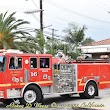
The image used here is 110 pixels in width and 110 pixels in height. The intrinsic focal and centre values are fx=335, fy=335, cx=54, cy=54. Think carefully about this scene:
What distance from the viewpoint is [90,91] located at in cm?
1603

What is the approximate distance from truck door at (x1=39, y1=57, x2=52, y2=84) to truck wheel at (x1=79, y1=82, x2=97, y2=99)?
2.49 meters

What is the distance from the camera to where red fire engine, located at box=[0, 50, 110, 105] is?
1282cm

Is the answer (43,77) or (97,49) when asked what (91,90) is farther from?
(97,49)

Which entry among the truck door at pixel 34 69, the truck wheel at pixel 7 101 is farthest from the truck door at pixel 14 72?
the truck wheel at pixel 7 101

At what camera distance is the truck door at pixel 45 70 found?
13734 millimetres

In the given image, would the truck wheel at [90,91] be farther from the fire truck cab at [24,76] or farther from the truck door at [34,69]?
the truck door at [34,69]

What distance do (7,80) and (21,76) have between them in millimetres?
630

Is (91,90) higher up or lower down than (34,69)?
lower down

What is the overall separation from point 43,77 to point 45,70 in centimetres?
31

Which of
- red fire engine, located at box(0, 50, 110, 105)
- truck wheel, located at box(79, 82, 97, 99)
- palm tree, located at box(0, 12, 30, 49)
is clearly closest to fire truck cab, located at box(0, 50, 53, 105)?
red fire engine, located at box(0, 50, 110, 105)

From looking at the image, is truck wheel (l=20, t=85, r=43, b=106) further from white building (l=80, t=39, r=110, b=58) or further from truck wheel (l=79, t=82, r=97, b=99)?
white building (l=80, t=39, r=110, b=58)

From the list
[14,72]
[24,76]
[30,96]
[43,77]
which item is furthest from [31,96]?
[14,72]

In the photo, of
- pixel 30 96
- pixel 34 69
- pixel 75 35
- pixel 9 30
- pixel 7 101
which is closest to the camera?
pixel 30 96

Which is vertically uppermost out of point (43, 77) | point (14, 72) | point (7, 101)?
point (14, 72)
